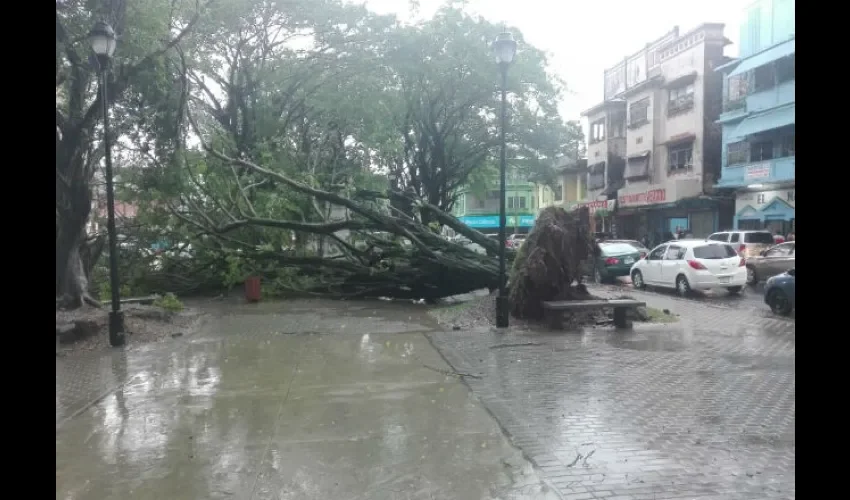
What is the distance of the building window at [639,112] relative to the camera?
37156 mm

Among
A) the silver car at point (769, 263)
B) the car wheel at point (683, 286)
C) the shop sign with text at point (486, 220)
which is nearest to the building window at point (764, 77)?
the silver car at point (769, 263)

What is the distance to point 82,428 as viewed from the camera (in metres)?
5.59

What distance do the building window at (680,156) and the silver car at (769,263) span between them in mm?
16745

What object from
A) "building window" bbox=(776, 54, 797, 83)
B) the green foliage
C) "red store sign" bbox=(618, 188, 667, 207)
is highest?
"building window" bbox=(776, 54, 797, 83)

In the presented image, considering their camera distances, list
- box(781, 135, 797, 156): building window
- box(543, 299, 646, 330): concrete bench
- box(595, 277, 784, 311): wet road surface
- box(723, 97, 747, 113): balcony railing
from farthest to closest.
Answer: box(723, 97, 747, 113): balcony railing → box(781, 135, 797, 156): building window → box(595, 277, 784, 311): wet road surface → box(543, 299, 646, 330): concrete bench

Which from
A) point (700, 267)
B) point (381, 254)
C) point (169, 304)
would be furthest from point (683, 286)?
point (169, 304)

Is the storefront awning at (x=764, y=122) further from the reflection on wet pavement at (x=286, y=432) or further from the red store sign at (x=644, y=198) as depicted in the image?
the reflection on wet pavement at (x=286, y=432)

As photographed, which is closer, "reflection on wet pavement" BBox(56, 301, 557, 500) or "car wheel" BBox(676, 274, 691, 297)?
"reflection on wet pavement" BBox(56, 301, 557, 500)

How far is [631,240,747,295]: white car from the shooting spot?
15828 millimetres

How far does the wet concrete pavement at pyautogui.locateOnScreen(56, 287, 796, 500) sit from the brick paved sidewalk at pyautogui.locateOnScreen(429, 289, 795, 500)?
0.08ft

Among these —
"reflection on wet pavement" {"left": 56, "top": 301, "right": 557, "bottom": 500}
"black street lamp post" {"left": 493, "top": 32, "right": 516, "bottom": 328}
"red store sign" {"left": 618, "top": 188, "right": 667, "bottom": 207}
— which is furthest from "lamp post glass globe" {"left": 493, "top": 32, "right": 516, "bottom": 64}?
"red store sign" {"left": 618, "top": 188, "right": 667, "bottom": 207}

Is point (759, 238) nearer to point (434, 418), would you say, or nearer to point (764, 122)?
point (764, 122)

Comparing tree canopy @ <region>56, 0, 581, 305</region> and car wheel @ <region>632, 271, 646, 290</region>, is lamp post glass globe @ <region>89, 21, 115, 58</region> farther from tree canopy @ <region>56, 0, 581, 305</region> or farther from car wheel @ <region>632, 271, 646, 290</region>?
car wheel @ <region>632, 271, 646, 290</region>

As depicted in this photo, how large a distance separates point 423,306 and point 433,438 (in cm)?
935
